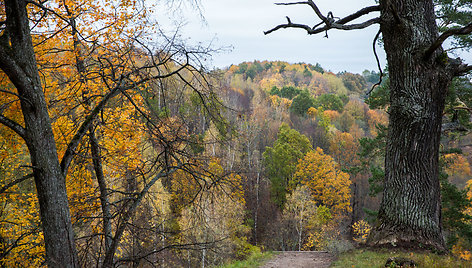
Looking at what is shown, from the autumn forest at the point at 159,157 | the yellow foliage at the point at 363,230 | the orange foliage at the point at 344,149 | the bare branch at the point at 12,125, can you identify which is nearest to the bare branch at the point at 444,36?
the autumn forest at the point at 159,157

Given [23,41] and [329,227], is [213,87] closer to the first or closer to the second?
[23,41]

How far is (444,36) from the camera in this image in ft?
11.4

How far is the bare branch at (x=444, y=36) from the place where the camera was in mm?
3099

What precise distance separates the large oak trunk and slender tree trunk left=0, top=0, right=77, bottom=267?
4.04 m

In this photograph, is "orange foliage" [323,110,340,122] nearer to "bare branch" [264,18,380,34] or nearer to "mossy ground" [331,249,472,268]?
"mossy ground" [331,249,472,268]

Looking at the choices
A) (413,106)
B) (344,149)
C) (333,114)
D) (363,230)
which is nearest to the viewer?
(413,106)

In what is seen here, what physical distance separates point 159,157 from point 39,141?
1719 millimetres

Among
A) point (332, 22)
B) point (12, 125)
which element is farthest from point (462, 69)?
point (12, 125)

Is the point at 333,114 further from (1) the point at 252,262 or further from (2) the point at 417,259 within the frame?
(2) the point at 417,259

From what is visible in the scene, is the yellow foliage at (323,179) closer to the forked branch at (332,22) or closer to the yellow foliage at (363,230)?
the yellow foliage at (363,230)

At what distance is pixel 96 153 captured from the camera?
6.24m

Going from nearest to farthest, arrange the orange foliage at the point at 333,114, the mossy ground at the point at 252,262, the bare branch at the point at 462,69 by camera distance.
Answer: the bare branch at the point at 462,69, the mossy ground at the point at 252,262, the orange foliage at the point at 333,114

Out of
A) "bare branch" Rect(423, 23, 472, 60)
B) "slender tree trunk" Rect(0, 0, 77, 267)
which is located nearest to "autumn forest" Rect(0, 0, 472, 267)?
"slender tree trunk" Rect(0, 0, 77, 267)

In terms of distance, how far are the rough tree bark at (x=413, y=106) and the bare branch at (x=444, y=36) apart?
0.02m
